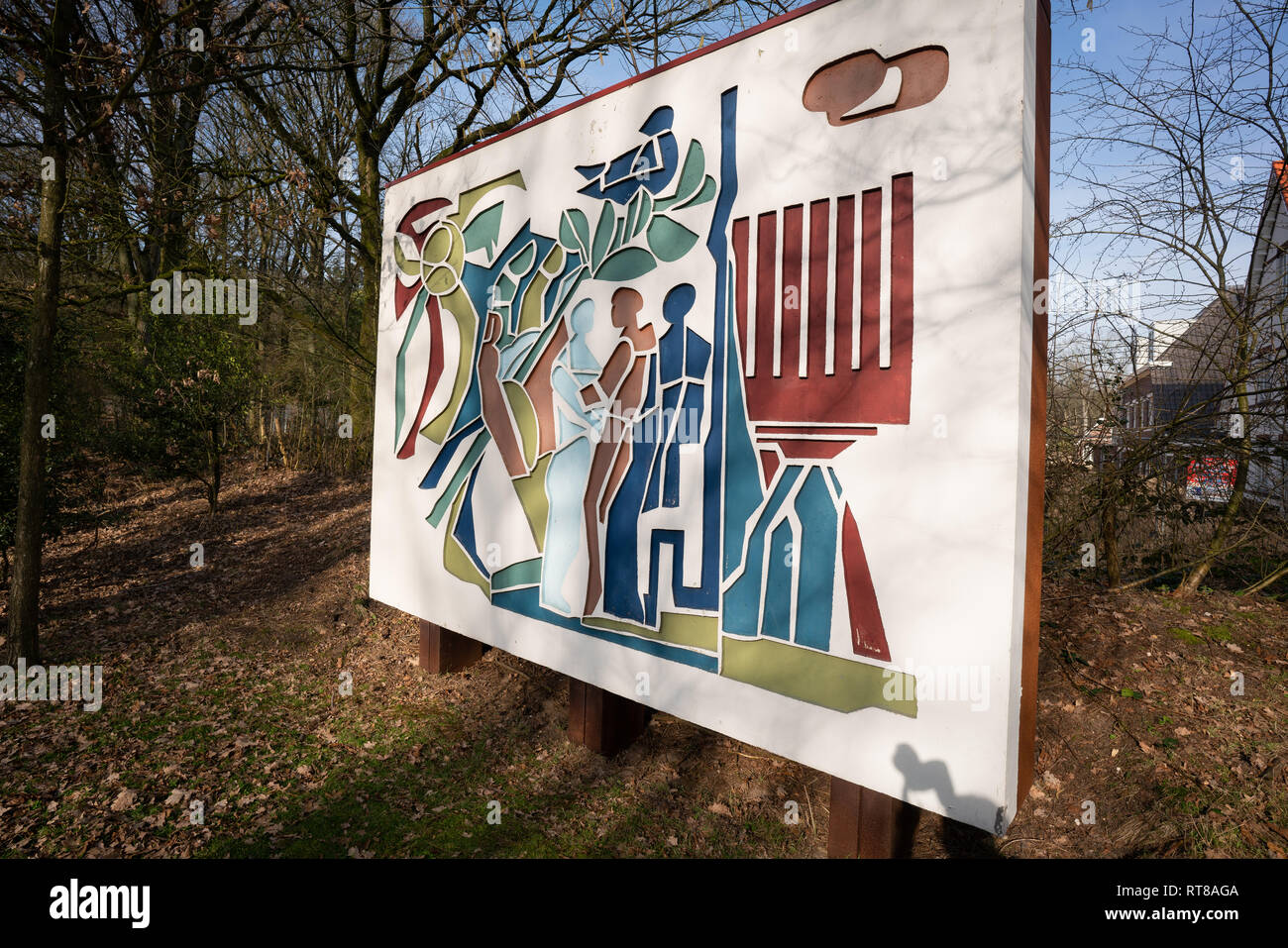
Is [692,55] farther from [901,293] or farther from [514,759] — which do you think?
→ [514,759]

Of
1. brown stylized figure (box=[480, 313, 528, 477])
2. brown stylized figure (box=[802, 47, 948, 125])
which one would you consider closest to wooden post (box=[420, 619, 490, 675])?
brown stylized figure (box=[480, 313, 528, 477])

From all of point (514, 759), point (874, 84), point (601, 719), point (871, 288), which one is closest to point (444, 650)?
point (514, 759)

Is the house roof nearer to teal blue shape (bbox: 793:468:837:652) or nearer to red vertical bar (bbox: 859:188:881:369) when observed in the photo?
red vertical bar (bbox: 859:188:881:369)

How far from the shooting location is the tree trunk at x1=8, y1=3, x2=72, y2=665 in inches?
183

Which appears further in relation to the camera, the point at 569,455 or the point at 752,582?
the point at 569,455

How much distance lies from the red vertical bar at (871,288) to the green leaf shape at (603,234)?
1443 millimetres

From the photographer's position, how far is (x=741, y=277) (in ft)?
10.3

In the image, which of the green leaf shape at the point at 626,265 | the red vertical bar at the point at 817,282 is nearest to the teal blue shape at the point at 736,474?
the red vertical bar at the point at 817,282

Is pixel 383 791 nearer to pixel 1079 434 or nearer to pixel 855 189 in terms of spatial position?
pixel 855 189

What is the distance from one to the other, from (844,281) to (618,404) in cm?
132

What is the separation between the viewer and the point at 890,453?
104 inches

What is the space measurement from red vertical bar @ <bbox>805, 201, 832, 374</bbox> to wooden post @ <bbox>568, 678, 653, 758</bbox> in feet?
7.40

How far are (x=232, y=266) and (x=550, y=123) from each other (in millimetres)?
7495

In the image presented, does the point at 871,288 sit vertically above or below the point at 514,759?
above
